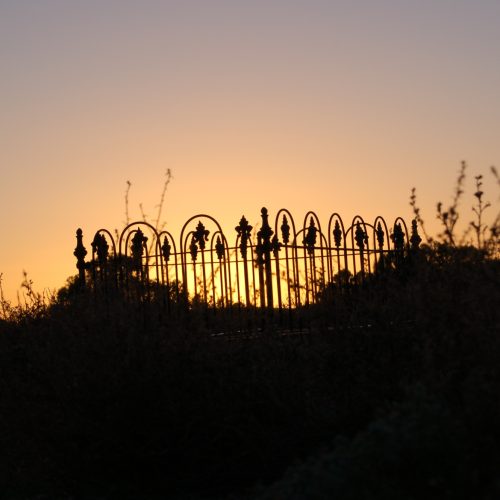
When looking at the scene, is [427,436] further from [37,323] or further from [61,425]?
[37,323]

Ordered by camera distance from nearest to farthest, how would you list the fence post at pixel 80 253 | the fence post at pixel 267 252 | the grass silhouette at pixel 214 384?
1. the grass silhouette at pixel 214 384
2. the fence post at pixel 267 252
3. the fence post at pixel 80 253

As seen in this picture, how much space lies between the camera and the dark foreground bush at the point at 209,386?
7535 mm

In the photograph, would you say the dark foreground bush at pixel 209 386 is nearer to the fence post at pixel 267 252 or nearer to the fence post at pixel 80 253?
the fence post at pixel 267 252

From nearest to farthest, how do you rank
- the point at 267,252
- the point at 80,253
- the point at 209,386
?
the point at 209,386
the point at 267,252
the point at 80,253

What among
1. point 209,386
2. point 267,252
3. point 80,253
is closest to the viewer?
point 209,386

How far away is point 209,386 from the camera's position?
8617mm

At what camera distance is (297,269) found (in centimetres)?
1168

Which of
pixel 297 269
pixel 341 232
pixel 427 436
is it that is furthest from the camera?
pixel 341 232

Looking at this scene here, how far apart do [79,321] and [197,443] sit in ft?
4.93

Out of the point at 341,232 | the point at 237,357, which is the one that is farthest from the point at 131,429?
the point at 341,232

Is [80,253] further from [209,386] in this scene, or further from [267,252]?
[209,386]

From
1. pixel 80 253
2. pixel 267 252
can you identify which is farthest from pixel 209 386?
pixel 80 253

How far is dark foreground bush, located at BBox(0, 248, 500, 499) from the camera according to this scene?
754cm

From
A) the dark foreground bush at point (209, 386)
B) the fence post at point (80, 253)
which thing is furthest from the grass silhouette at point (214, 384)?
the fence post at point (80, 253)
